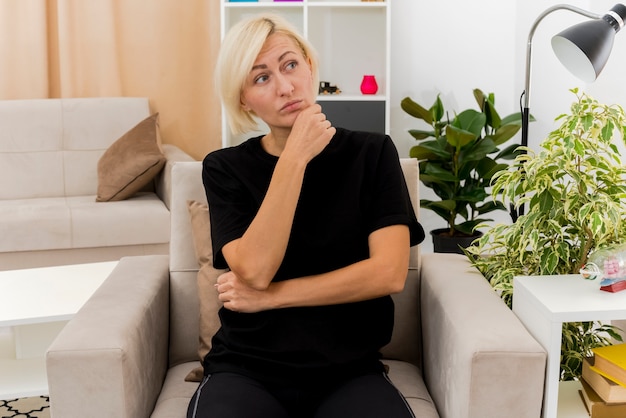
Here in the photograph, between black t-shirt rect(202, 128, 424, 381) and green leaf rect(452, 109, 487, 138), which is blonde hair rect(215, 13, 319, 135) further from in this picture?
green leaf rect(452, 109, 487, 138)

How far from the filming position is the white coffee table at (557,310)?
148cm

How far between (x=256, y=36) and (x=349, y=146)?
0.94 feet

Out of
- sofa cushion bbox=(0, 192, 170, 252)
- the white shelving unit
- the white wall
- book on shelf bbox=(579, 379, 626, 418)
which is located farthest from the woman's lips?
the white wall

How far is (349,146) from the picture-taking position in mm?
1671

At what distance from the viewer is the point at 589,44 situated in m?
1.91

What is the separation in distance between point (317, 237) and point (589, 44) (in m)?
0.82

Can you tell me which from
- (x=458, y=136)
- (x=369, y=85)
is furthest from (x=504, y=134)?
(x=369, y=85)

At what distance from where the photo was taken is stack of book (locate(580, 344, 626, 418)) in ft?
5.22

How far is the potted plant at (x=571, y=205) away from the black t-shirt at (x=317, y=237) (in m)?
0.35

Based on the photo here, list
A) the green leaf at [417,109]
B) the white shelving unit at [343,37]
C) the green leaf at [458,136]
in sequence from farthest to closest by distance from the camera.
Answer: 1. the white shelving unit at [343,37]
2. the green leaf at [417,109]
3. the green leaf at [458,136]

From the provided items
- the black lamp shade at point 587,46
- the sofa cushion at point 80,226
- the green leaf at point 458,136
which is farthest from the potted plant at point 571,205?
the sofa cushion at point 80,226

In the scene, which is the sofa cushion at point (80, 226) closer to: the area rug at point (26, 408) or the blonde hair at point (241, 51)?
the area rug at point (26, 408)

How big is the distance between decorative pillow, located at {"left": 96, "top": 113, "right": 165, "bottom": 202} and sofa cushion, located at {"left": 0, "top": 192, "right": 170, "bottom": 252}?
0.41ft

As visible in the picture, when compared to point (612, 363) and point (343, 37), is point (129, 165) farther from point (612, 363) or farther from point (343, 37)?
point (612, 363)
